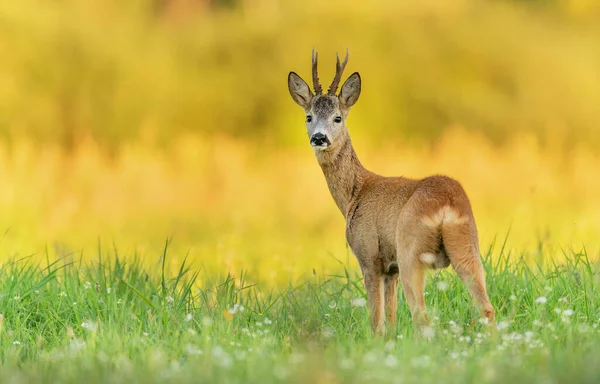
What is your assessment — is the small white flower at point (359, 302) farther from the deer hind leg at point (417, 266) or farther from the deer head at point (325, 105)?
the deer head at point (325, 105)

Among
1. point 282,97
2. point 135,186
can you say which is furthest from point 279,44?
point 135,186

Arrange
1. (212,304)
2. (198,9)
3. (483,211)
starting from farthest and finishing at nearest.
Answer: (198,9)
(483,211)
(212,304)

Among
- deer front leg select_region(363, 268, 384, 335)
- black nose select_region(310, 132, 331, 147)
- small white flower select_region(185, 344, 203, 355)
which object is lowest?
small white flower select_region(185, 344, 203, 355)

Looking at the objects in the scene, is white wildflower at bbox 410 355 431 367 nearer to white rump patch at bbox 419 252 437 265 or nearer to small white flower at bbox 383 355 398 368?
small white flower at bbox 383 355 398 368

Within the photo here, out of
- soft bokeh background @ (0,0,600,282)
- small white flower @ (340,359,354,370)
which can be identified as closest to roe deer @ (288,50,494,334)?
small white flower @ (340,359,354,370)

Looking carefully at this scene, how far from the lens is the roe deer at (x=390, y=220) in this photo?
17.1 ft

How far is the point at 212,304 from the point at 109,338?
1.04m

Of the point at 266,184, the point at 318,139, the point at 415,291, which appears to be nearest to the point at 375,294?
the point at 415,291

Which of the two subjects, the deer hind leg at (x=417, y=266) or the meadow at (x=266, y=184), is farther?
the deer hind leg at (x=417, y=266)

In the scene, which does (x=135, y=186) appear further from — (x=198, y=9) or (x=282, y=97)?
(x=198, y=9)

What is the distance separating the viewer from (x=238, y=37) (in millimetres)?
19906

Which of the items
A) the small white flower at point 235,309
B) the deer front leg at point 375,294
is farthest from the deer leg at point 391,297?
the small white flower at point 235,309

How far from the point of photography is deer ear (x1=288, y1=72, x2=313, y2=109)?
679cm

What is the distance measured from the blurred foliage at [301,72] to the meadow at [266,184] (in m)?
0.04
